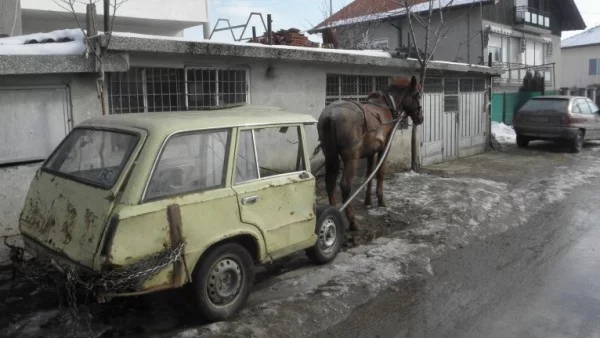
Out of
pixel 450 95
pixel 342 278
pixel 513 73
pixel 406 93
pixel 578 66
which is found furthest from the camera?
pixel 578 66

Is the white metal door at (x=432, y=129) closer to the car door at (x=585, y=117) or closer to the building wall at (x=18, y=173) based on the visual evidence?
the car door at (x=585, y=117)

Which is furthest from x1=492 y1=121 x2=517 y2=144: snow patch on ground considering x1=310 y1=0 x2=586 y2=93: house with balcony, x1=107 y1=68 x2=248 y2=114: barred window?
x1=107 y1=68 x2=248 y2=114: barred window

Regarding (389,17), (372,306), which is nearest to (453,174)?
(372,306)

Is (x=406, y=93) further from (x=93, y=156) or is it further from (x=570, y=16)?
(x=570, y=16)

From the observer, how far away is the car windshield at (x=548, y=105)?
52.7 feet

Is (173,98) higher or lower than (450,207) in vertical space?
higher

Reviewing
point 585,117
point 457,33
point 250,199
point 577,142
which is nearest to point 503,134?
point 585,117

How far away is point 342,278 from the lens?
5.46 m

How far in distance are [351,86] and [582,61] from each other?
41.6 meters

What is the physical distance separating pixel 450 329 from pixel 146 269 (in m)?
2.59

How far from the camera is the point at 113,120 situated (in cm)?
443

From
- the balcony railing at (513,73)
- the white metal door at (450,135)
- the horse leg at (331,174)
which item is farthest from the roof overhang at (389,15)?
the horse leg at (331,174)

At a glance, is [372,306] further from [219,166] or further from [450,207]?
[450,207]

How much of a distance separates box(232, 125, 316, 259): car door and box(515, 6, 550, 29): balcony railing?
26547mm
